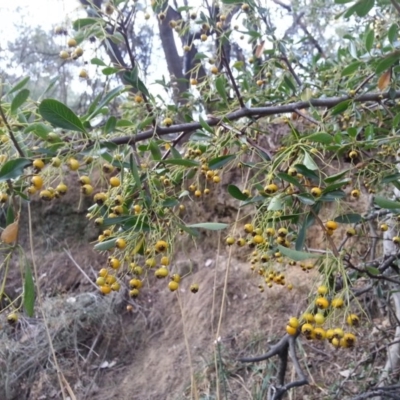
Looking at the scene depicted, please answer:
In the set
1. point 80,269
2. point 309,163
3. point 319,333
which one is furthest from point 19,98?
point 80,269

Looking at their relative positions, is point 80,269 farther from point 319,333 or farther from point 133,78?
point 319,333

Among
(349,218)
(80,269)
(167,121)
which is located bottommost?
(80,269)

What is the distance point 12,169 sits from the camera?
60 centimetres

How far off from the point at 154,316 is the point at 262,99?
5.89ft

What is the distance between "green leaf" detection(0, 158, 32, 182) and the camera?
23.1 inches

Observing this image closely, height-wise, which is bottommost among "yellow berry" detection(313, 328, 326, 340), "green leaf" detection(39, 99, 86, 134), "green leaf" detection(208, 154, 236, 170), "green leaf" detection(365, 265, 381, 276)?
"green leaf" detection(365, 265, 381, 276)

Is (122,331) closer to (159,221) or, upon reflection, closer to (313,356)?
(313,356)

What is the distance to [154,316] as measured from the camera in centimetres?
271

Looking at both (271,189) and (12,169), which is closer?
(12,169)

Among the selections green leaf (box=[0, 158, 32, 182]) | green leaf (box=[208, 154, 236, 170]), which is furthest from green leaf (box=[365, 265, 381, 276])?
green leaf (box=[0, 158, 32, 182])

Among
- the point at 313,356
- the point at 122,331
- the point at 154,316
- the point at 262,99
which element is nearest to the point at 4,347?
the point at 122,331

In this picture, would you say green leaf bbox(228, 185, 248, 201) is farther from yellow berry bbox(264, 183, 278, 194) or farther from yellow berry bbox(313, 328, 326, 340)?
yellow berry bbox(313, 328, 326, 340)

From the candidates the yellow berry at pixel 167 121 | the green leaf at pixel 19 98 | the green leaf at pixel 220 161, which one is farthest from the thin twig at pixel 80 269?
the green leaf at pixel 19 98

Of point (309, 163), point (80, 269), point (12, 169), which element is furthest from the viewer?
point (80, 269)
